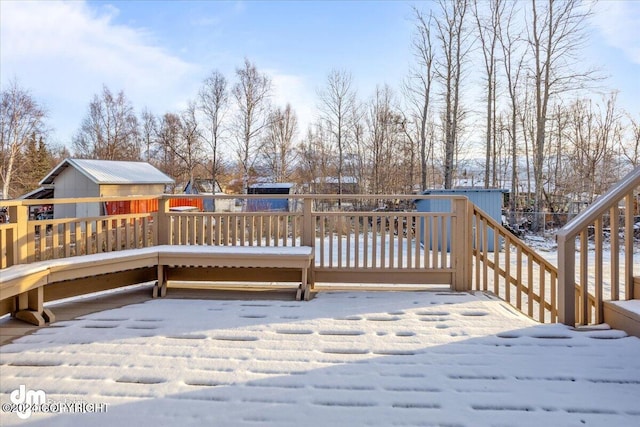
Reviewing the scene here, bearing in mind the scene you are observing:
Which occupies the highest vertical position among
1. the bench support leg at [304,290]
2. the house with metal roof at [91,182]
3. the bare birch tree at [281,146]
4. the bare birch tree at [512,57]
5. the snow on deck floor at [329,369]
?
the bare birch tree at [512,57]

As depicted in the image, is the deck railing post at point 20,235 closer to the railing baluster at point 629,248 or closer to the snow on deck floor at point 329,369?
the snow on deck floor at point 329,369

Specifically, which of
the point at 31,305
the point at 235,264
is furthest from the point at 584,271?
the point at 31,305

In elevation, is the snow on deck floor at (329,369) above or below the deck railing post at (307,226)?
below

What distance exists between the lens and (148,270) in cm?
404

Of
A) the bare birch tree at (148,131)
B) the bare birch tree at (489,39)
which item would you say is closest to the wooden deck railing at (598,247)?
the bare birch tree at (489,39)

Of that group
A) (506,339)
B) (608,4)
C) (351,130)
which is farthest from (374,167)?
(506,339)

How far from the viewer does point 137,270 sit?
12.9 ft

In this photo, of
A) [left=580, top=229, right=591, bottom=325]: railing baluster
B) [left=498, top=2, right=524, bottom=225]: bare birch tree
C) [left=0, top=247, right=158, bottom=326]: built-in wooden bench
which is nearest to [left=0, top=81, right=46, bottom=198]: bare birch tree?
[left=0, top=247, right=158, bottom=326]: built-in wooden bench

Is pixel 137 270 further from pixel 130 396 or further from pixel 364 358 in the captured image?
pixel 364 358

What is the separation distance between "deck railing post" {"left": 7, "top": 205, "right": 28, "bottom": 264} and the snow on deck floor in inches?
27.4

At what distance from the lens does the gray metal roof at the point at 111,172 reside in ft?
45.8

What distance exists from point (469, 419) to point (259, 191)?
60.4ft

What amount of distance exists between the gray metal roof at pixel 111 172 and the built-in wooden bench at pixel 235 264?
Answer: 11.9 metres

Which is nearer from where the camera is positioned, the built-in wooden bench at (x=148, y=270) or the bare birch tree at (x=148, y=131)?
the built-in wooden bench at (x=148, y=270)
